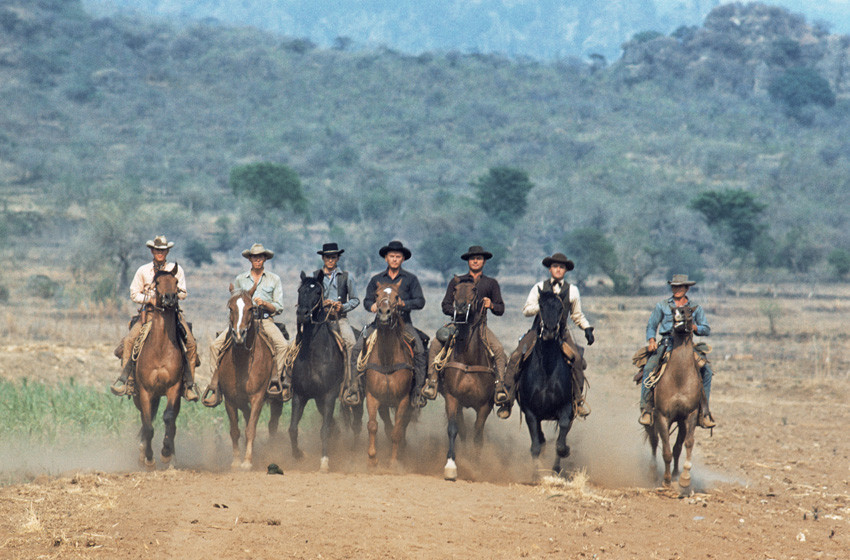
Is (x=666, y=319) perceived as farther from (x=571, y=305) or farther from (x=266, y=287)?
(x=266, y=287)

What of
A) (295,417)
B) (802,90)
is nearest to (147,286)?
(295,417)

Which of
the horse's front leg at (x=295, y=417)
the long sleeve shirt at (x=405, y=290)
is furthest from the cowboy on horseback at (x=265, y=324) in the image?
the long sleeve shirt at (x=405, y=290)

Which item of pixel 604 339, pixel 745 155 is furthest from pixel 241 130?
pixel 604 339

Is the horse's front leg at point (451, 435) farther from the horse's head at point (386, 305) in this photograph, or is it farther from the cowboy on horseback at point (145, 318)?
the cowboy on horseback at point (145, 318)

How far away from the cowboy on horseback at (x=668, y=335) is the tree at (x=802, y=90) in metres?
70.8

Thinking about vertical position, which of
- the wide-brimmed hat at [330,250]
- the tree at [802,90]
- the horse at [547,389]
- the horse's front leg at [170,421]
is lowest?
the horse's front leg at [170,421]

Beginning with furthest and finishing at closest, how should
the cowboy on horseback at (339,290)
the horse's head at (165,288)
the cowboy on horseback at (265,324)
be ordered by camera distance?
the cowboy on horseback at (339,290) → the cowboy on horseback at (265,324) → the horse's head at (165,288)

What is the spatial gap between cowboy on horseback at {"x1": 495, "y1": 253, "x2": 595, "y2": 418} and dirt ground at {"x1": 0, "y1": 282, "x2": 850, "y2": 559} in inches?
38.2

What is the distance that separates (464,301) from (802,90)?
238 feet

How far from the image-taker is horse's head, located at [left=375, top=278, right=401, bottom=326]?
1163 centimetres

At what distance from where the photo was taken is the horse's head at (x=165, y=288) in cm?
1150

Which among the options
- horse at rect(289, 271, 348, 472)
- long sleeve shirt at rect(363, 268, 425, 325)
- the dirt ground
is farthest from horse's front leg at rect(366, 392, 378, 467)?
long sleeve shirt at rect(363, 268, 425, 325)

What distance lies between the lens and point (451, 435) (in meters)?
12.0

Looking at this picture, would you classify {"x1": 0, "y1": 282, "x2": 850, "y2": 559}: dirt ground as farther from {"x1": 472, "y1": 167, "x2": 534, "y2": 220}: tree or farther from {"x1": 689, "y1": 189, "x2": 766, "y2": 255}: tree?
{"x1": 472, "y1": 167, "x2": 534, "y2": 220}: tree
